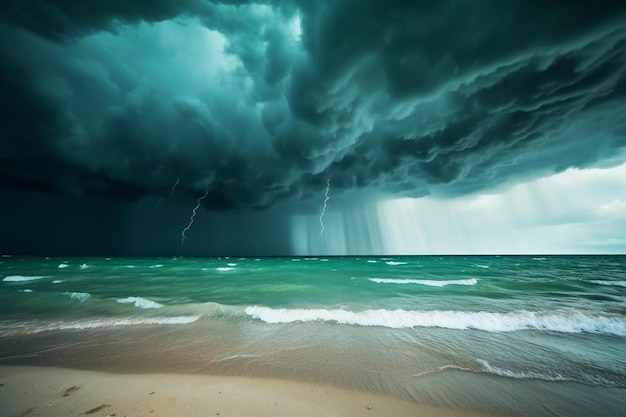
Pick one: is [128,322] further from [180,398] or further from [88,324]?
[180,398]

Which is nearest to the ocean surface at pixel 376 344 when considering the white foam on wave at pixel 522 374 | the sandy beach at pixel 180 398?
the white foam on wave at pixel 522 374

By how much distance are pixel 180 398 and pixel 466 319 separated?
11021 mm

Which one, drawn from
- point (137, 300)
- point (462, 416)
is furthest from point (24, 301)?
point (462, 416)

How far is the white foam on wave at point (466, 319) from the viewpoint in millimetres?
9750

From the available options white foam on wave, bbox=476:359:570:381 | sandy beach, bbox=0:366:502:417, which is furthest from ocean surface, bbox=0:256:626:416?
sandy beach, bbox=0:366:502:417

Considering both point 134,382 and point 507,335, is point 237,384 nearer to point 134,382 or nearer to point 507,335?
point 134,382

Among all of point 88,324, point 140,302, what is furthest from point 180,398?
point 140,302

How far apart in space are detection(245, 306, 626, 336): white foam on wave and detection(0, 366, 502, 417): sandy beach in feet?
17.2

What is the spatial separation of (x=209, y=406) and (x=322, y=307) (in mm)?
8837

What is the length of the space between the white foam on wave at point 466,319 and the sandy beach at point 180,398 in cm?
524

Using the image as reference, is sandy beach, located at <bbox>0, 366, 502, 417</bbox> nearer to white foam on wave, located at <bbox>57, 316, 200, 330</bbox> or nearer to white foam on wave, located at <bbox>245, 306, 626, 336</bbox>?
white foam on wave, located at <bbox>57, 316, 200, 330</bbox>

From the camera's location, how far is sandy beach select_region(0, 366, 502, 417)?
14.2ft

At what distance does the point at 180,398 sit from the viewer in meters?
4.71

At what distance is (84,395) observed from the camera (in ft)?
15.8
